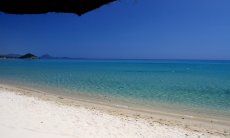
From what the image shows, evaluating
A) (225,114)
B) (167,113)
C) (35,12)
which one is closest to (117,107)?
(167,113)

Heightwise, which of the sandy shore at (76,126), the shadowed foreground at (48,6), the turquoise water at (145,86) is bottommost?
the turquoise water at (145,86)

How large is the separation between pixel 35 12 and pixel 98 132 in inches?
294

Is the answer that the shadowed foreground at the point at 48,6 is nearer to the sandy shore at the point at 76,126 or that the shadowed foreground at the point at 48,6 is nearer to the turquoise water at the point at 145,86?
the sandy shore at the point at 76,126

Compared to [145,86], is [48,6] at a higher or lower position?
higher

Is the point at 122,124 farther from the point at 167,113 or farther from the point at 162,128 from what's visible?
the point at 167,113

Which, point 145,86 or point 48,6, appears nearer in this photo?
point 48,6

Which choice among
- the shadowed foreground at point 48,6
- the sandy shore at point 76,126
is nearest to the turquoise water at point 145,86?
the sandy shore at point 76,126

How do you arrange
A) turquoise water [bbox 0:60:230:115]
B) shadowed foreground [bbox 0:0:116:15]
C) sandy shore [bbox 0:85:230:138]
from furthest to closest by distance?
turquoise water [bbox 0:60:230:115]
sandy shore [bbox 0:85:230:138]
shadowed foreground [bbox 0:0:116:15]

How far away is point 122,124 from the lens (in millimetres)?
10344

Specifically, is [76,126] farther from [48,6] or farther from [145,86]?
[145,86]

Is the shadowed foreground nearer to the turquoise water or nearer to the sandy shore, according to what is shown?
the sandy shore

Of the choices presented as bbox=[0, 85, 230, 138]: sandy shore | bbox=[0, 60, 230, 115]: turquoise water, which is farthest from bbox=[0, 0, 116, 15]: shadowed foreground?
bbox=[0, 60, 230, 115]: turquoise water

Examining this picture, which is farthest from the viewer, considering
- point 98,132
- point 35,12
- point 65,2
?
point 98,132

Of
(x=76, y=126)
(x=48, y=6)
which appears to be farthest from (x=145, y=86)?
(x=48, y=6)
